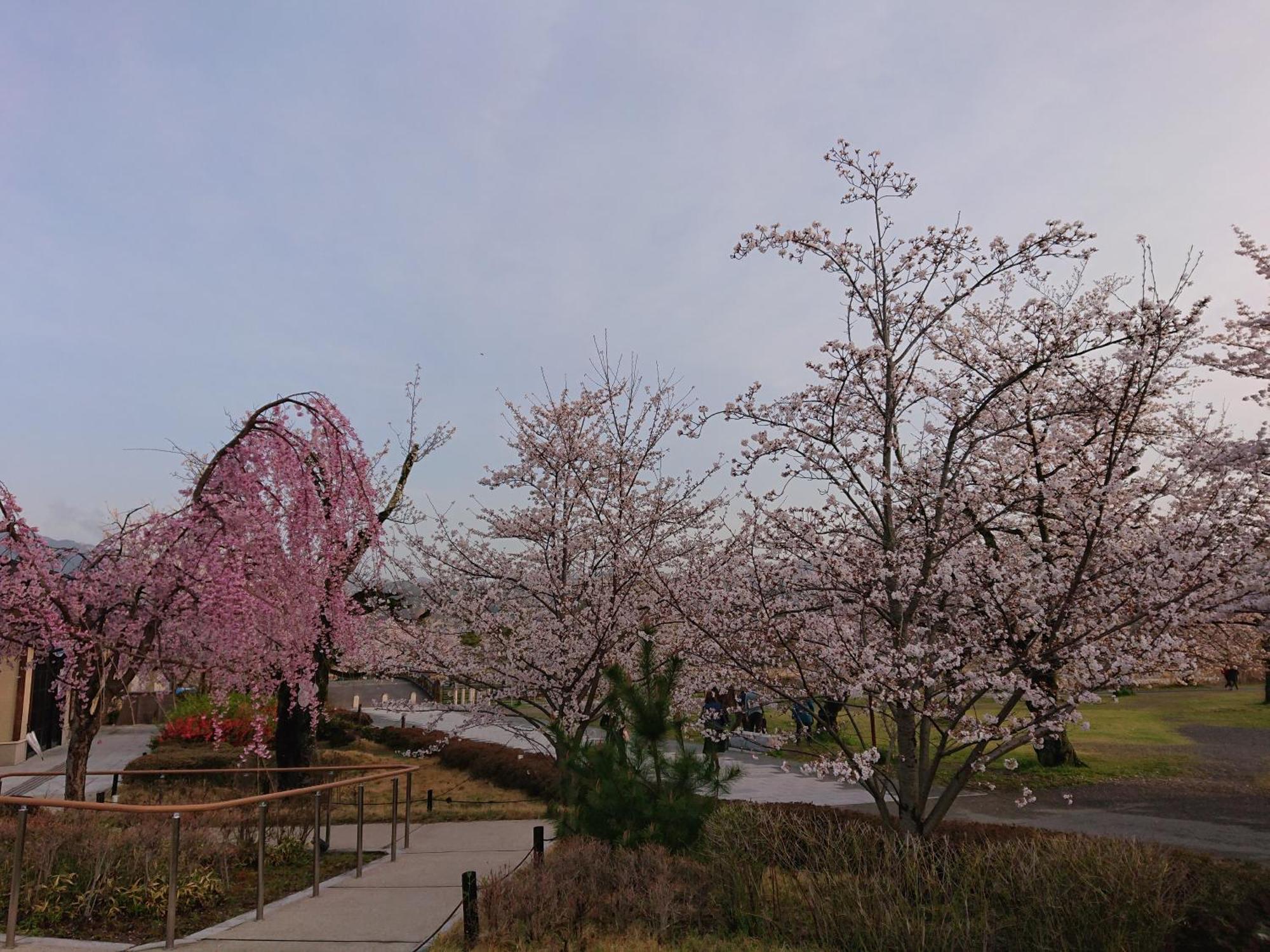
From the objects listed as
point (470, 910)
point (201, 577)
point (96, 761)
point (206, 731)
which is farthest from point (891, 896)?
point (96, 761)

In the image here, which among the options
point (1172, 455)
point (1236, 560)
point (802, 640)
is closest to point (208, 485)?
point (802, 640)

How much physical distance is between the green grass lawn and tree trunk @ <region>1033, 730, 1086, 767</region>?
0.25 metres

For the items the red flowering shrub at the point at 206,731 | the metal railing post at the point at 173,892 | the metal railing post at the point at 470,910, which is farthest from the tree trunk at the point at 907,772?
the red flowering shrub at the point at 206,731

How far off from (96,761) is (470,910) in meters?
21.1

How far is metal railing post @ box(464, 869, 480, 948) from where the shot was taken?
22.6ft

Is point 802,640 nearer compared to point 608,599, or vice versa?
point 802,640

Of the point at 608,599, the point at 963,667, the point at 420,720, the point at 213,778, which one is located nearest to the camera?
the point at 963,667

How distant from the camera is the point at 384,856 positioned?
1141 cm

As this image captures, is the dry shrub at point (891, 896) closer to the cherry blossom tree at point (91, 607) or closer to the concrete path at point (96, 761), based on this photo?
the cherry blossom tree at point (91, 607)

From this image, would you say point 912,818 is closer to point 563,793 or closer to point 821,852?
point 821,852

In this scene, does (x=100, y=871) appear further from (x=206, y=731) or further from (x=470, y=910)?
(x=206, y=731)

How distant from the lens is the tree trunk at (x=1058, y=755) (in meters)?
20.3

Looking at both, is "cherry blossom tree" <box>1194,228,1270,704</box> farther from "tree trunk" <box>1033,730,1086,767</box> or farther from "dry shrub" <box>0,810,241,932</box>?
"dry shrub" <box>0,810,241,932</box>

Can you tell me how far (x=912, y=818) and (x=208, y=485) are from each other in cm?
971
